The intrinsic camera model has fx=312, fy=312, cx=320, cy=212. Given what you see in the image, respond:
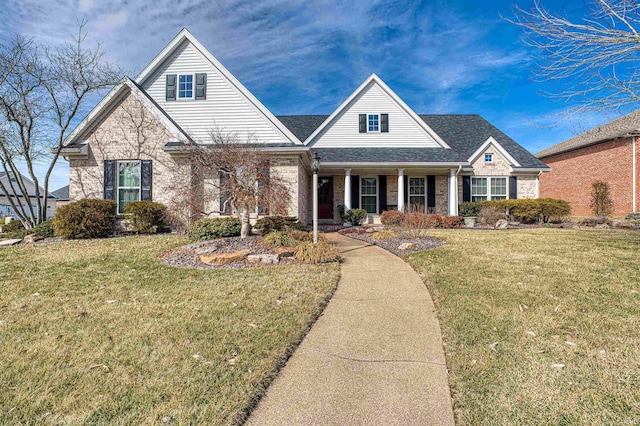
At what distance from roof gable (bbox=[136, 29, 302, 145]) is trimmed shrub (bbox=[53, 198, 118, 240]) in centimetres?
471

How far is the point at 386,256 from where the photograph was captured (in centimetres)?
826

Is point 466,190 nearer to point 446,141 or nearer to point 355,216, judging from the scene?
point 446,141

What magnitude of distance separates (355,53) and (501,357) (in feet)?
57.3

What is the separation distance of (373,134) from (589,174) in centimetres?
1772

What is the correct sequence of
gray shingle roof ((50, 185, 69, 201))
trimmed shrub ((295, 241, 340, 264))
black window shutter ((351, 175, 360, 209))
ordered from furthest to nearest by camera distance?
1. gray shingle roof ((50, 185, 69, 201))
2. black window shutter ((351, 175, 360, 209))
3. trimmed shrub ((295, 241, 340, 264))

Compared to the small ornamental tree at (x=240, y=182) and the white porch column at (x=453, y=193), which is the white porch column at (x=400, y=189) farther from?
the small ornamental tree at (x=240, y=182)

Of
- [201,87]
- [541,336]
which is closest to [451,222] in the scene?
[541,336]

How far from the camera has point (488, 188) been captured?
17.8m

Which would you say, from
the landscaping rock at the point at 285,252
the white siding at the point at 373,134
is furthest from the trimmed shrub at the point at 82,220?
the white siding at the point at 373,134

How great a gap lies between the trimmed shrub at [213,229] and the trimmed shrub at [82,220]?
10.7 ft

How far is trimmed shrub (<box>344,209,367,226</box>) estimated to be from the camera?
15.7 meters

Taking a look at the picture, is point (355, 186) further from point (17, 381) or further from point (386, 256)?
point (17, 381)

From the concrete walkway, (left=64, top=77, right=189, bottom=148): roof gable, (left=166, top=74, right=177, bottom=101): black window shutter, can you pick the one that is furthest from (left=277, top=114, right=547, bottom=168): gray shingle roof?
the concrete walkway

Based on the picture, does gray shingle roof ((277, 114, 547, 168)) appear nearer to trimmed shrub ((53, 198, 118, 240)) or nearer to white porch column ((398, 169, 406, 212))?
white porch column ((398, 169, 406, 212))
